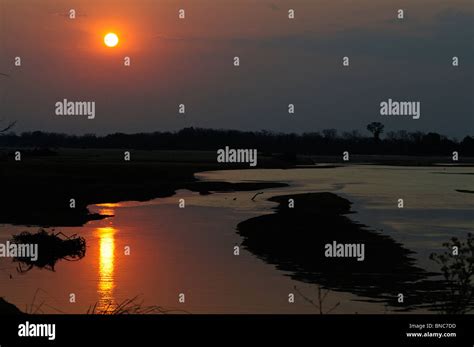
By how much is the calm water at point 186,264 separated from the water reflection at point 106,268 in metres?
0.04

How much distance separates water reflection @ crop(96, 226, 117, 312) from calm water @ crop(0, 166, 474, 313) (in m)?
0.04

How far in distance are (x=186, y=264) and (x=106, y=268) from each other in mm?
3420

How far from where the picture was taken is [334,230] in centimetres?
4394

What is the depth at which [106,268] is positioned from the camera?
31.3m

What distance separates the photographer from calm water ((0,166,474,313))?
24.7 metres

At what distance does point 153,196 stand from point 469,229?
33838 millimetres
